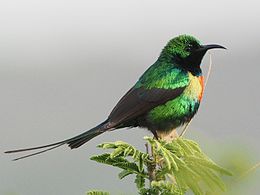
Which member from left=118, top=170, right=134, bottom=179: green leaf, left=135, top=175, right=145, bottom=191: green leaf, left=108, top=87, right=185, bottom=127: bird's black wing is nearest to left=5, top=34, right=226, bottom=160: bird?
left=108, top=87, right=185, bottom=127: bird's black wing

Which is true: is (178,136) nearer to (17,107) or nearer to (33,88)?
(17,107)

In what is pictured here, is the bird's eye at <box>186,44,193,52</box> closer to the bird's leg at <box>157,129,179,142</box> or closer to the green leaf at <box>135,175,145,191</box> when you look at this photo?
the bird's leg at <box>157,129,179,142</box>

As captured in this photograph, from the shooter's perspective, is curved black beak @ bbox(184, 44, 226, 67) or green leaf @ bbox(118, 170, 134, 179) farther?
curved black beak @ bbox(184, 44, 226, 67)

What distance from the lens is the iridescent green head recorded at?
5.91 metres

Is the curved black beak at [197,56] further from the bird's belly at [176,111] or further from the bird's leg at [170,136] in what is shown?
the bird's leg at [170,136]

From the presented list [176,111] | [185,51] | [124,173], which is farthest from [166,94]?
[124,173]

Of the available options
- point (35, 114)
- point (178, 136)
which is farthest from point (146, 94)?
point (35, 114)

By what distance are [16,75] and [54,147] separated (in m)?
156

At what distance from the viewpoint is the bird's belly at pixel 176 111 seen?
18.1 ft

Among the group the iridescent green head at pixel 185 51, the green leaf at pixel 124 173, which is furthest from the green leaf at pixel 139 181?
the iridescent green head at pixel 185 51

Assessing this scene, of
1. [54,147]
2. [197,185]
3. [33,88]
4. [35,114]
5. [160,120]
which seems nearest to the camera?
[197,185]

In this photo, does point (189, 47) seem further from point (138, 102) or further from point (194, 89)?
point (138, 102)

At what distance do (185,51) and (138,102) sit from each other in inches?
20.3

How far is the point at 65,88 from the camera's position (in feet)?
511
